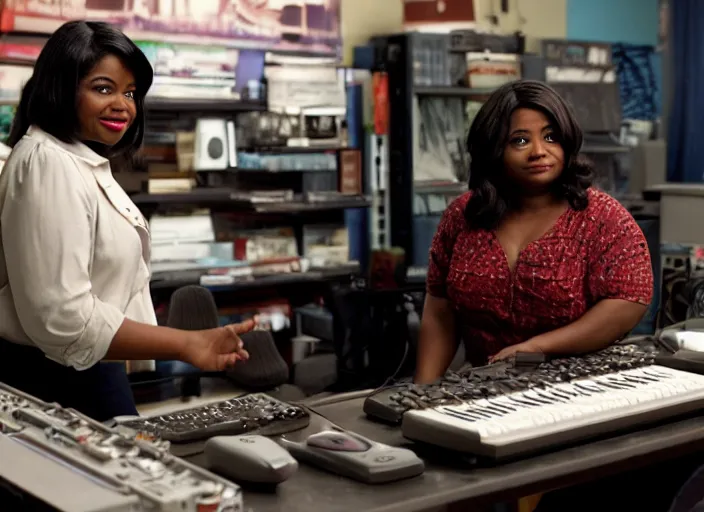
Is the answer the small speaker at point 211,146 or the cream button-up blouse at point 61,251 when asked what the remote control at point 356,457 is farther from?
the small speaker at point 211,146

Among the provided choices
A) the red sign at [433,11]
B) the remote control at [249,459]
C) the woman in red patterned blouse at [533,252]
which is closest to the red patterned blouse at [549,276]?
the woman in red patterned blouse at [533,252]

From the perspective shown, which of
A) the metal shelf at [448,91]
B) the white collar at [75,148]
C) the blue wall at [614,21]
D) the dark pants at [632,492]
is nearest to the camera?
the white collar at [75,148]

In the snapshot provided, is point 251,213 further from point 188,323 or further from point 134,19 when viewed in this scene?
point 188,323

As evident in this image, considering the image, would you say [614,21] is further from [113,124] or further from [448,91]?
[113,124]

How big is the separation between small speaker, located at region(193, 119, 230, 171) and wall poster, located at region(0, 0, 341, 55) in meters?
0.39

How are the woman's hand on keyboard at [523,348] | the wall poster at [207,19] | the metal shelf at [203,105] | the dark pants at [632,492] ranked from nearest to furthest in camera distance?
the dark pants at [632,492]
the woman's hand on keyboard at [523,348]
the wall poster at [207,19]
the metal shelf at [203,105]

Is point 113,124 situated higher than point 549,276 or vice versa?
point 113,124

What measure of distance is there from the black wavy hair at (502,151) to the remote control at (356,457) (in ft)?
2.92

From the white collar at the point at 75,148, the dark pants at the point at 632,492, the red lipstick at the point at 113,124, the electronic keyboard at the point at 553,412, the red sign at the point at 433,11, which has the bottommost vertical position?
the dark pants at the point at 632,492

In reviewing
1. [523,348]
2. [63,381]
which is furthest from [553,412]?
[63,381]

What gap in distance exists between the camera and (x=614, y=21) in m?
6.85

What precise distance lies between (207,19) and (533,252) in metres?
3.13

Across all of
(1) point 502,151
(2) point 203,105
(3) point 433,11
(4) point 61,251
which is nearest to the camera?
(4) point 61,251

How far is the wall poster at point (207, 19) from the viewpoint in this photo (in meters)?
4.31
